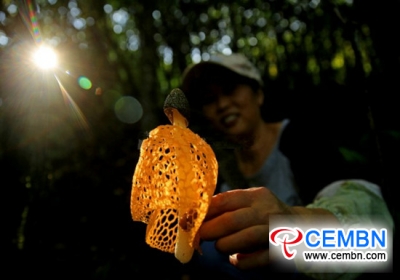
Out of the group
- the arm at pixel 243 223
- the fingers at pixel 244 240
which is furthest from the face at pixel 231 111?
the fingers at pixel 244 240

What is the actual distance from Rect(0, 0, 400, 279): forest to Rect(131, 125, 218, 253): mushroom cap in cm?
9

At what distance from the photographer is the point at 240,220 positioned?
3.12 feet

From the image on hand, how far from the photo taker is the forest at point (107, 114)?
193cm

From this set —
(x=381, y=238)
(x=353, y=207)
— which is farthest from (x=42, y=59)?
(x=381, y=238)

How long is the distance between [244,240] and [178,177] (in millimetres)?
318

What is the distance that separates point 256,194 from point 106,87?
3.11m

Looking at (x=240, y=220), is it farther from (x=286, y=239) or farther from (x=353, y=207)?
(x=353, y=207)

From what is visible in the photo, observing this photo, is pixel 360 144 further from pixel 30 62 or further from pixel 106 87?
pixel 106 87

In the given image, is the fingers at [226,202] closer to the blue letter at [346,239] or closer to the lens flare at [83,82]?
the blue letter at [346,239]

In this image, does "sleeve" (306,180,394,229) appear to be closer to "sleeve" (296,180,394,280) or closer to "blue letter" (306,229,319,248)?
"sleeve" (296,180,394,280)

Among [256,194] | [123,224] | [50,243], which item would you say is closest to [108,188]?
[123,224]

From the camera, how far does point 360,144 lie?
2.19 m

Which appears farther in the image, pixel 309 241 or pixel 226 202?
pixel 309 241

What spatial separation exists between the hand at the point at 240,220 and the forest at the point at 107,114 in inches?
12.6
